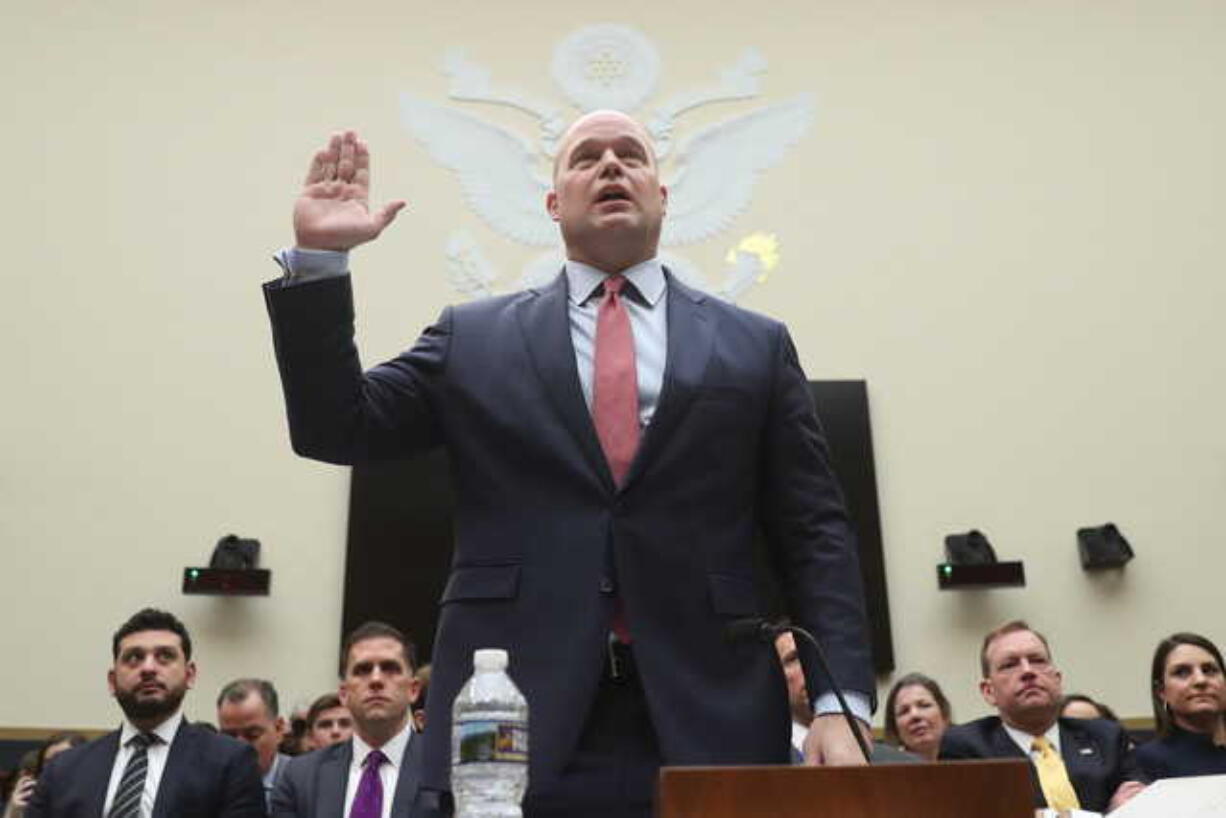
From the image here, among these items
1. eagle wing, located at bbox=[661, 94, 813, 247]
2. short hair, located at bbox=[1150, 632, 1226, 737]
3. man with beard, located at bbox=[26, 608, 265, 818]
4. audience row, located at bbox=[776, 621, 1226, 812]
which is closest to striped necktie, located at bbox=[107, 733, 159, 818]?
man with beard, located at bbox=[26, 608, 265, 818]

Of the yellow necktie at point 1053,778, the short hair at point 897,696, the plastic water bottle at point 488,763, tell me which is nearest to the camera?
the plastic water bottle at point 488,763

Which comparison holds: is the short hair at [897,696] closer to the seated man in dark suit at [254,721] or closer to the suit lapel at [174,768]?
the seated man in dark suit at [254,721]

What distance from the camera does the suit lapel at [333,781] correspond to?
12.6 ft

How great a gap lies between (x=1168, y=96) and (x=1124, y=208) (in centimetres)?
74

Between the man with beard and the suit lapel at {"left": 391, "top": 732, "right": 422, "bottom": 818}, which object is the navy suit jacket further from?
the man with beard

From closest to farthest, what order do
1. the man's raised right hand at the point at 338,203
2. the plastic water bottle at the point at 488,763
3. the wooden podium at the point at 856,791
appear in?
the wooden podium at the point at 856,791
the plastic water bottle at the point at 488,763
the man's raised right hand at the point at 338,203

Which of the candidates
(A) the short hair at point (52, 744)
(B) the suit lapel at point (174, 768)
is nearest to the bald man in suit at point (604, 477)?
(B) the suit lapel at point (174, 768)

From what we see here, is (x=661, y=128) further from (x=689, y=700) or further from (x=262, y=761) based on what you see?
(x=689, y=700)

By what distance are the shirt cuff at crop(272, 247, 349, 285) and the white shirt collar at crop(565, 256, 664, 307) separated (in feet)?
1.20

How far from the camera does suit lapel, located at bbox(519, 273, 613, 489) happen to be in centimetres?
171

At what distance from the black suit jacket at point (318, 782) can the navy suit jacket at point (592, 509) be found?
218 cm

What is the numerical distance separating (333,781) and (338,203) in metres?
2.58

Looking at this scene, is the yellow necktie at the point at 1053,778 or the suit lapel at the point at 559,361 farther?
the yellow necktie at the point at 1053,778

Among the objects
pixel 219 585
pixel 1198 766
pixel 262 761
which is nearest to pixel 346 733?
pixel 262 761
